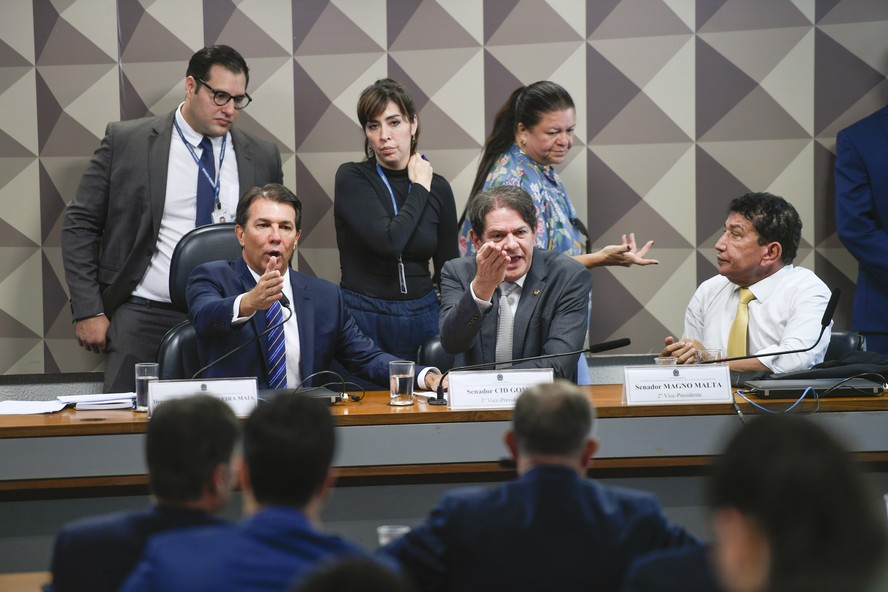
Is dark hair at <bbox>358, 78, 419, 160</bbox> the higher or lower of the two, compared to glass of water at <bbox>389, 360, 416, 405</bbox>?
higher

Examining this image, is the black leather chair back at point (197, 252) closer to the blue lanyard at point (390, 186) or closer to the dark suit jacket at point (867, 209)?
the blue lanyard at point (390, 186)

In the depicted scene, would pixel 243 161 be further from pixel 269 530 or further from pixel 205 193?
pixel 269 530

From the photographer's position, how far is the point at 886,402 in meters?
2.72

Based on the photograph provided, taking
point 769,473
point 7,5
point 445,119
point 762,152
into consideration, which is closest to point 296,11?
point 445,119

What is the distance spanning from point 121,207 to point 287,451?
3005mm

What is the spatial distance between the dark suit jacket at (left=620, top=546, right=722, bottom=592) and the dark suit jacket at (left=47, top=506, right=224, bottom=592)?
2.09 feet

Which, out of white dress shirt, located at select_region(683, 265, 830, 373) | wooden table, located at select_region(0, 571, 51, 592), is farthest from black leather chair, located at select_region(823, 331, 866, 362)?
wooden table, located at select_region(0, 571, 51, 592)

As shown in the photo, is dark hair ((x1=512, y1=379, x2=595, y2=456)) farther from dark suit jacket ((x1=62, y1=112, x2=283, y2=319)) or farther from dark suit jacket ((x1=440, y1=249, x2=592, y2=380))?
dark suit jacket ((x1=62, y1=112, x2=283, y2=319))

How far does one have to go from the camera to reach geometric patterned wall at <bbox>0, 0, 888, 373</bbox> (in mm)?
4387

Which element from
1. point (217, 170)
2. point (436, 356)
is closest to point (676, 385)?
point (436, 356)

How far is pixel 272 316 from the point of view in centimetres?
315

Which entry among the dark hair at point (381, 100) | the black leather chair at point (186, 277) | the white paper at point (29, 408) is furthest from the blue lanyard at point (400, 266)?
the white paper at point (29, 408)

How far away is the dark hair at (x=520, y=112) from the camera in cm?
386

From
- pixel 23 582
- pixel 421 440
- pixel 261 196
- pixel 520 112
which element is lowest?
pixel 23 582
